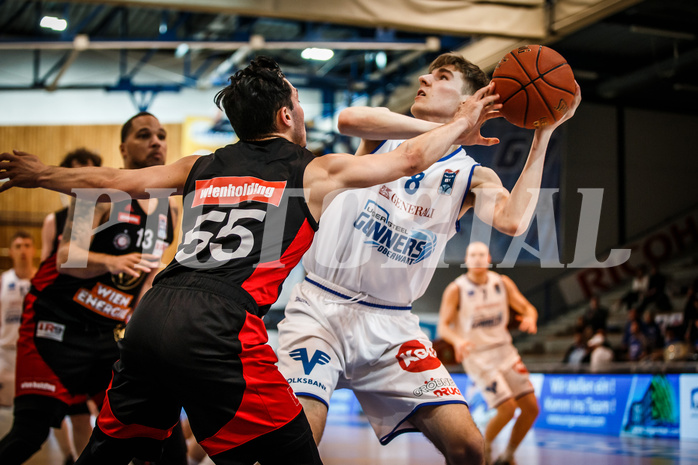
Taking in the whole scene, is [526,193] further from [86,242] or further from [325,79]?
[325,79]

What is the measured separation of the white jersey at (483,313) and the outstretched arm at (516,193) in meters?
4.60

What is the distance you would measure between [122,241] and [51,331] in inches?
27.3

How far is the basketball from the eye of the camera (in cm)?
327

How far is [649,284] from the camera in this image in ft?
43.8

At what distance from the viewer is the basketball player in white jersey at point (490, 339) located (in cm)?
678

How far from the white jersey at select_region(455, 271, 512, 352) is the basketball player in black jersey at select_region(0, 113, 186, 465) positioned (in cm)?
447

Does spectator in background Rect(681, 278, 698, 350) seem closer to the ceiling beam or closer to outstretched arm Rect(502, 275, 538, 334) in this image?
outstretched arm Rect(502, 275, 538, 334)

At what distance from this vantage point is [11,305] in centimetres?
870

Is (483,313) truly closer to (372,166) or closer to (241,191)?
(372,166)

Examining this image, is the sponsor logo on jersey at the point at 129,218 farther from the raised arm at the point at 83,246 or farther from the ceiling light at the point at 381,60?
the ceiling light at the point at 381,60

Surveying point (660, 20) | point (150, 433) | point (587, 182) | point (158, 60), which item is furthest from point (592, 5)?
point (158, 60)

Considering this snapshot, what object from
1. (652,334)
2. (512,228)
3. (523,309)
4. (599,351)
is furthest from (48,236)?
(652,334)

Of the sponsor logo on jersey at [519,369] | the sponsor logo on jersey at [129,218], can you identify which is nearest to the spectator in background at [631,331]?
the sponsor logo on jersey at [519,369]

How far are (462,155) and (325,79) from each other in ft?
40.1
